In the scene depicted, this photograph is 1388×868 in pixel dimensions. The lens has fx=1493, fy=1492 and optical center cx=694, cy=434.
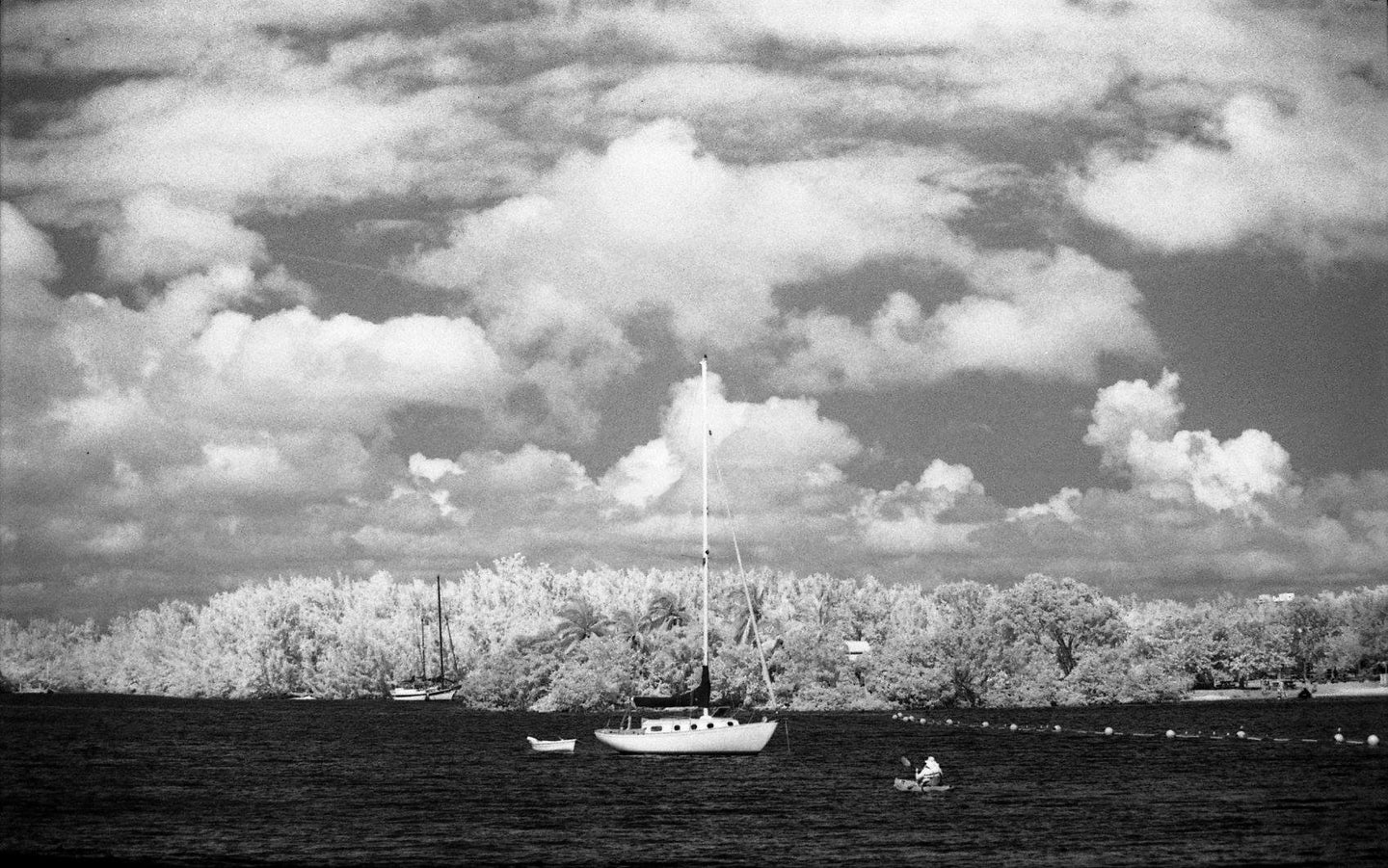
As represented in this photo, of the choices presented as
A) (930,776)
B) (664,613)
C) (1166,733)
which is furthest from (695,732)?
(664,613)

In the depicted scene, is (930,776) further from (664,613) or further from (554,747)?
(664,613)

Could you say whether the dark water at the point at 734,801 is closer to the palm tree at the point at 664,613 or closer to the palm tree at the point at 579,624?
the palm tree at the point at 579,624

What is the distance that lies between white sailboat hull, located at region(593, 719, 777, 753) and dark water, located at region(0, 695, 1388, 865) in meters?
1.38

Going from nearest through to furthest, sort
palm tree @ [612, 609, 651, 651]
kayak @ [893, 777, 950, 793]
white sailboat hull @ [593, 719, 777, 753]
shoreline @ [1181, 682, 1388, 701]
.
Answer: kayak @ [893, 777, 950, 793] < white sailboat hull @ [593, 719, 777, 753] < palm tree @ [612, 609, 651, 651] < shoreline @ [1181, 682, 1388, 701]

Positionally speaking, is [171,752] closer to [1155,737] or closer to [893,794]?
[893,794]

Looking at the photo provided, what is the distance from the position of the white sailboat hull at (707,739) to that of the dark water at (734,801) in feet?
4.54

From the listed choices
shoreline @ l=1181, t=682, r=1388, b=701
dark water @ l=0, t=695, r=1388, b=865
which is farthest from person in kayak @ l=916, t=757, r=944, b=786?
shoreline @ l=1181, t=682, r=1388, b=701

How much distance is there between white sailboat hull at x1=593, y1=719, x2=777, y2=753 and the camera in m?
101

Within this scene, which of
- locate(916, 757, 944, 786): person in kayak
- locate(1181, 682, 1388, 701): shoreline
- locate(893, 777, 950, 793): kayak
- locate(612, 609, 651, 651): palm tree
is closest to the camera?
locate(893, 777, 950, 793): kayak

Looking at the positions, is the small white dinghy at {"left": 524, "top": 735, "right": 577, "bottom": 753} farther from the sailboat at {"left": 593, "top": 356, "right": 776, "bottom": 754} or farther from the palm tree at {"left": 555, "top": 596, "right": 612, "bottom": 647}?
the palm tree at {"left": 555, "top": 596, "right": 612, "bottom": 647}

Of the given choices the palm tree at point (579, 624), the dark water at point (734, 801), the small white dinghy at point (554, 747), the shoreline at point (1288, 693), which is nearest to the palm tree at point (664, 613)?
the palm tree at point (579, 624)

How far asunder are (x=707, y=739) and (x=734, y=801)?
22.3 meters

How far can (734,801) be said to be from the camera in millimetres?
79062

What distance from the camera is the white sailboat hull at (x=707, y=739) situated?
3979 inches
